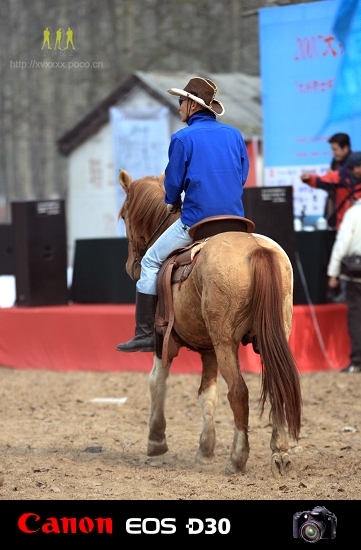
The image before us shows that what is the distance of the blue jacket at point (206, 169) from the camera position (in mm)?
5773

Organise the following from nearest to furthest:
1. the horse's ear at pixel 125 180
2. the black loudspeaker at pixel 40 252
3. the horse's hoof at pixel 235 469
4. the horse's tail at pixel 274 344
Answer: the horse's tail at pixel 274 344 < the horse's hoof at pixel 235 469 < the horse's ear at pixel 125 180 < the black loudspeaker at pixel 40 252

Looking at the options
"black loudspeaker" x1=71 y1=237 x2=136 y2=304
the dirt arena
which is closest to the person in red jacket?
the dirt arena

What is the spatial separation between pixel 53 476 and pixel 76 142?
18339 mm

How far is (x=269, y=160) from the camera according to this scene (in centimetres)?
1188

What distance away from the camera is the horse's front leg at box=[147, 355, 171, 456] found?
639 cm

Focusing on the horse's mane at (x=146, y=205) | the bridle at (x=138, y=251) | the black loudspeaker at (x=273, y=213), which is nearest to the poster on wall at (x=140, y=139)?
the black loudspeaker at (x=273, y=213)

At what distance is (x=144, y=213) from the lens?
6547 mm

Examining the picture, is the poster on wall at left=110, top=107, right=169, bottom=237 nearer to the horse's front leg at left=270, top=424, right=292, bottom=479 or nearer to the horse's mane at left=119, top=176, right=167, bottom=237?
the horse's mane at left=119, top=176, right=167, bottom=237

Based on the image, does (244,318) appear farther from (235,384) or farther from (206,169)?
(206,169)

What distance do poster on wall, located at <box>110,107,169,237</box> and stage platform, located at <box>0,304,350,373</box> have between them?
912 cm

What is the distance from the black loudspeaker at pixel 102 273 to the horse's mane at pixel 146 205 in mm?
3917

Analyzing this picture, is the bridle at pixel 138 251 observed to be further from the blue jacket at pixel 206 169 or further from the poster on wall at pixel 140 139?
the poster on wall at pixel 140 139

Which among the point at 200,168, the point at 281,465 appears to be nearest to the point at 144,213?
the point at 200,168
